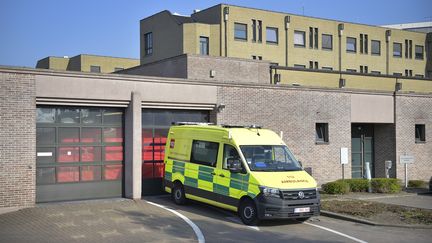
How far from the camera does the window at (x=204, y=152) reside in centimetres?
1430

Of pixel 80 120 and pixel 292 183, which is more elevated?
pixel 80 120

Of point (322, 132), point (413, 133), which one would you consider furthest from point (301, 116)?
point (413, 133)

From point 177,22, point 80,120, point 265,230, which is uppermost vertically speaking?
point 177,22

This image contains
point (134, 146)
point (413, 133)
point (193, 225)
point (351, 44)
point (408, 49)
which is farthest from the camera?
point (408, 49)

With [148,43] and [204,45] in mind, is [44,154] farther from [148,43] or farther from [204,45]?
[148,43]

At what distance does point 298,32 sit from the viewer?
186 feet

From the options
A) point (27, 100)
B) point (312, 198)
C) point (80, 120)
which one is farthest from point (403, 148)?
point (27, 100)

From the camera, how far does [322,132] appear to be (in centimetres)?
2242

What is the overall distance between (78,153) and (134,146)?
1735 millimetres

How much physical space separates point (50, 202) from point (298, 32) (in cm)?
4506

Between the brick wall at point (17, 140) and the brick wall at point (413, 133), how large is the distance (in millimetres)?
16867

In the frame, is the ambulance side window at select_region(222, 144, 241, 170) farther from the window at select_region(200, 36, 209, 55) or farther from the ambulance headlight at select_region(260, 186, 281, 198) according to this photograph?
the window at select_region(200, 36, 209, 55)

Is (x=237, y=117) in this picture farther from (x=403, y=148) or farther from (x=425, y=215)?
(x=403, y=148)

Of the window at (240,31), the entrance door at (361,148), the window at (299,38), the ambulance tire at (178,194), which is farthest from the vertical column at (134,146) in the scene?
the window at (299,38)
